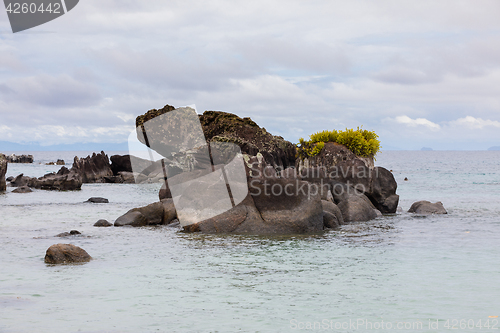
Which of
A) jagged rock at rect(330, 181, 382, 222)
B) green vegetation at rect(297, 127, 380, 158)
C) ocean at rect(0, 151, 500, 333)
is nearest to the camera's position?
ocean at rect(0, 151, 500, 333)

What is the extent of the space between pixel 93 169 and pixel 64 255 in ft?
141

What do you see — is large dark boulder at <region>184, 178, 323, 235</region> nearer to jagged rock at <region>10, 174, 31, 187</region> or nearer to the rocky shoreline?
the rocky shoreline

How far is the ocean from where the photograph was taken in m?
8.24

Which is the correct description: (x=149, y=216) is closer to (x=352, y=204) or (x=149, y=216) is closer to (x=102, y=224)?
(x=102, y=224)

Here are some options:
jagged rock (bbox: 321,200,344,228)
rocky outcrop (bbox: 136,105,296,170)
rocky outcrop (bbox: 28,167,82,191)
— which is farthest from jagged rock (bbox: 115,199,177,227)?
rocky outcrop (bbox: 28,167,82,191)

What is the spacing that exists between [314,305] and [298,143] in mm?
23380

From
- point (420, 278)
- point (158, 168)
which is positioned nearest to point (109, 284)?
point (420, 278)

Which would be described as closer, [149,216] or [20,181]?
[149,216]

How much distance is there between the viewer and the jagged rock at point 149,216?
20.1 m

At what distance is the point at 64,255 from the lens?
12477 millimetres

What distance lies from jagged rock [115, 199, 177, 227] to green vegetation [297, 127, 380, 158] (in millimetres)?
12307

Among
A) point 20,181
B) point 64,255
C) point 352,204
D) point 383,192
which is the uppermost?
point 20,181

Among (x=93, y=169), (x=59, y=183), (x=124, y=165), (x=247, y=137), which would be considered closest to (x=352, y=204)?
(x=247, y=137)

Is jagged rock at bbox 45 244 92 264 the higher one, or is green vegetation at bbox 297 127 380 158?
green vegetation at bbox 297 127 380 158
